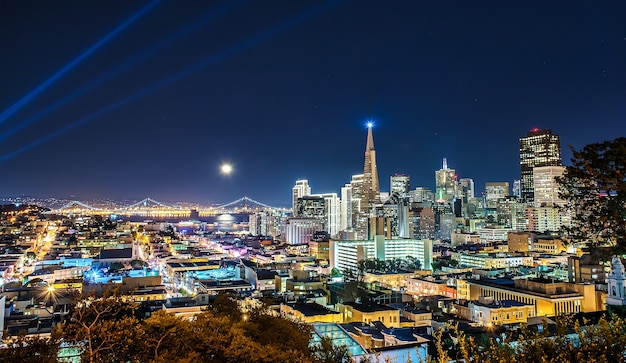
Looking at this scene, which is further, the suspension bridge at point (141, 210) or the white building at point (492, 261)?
the suspension bridge at point (141, 210)

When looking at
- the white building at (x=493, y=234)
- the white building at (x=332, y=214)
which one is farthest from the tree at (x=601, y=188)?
the white building at (x=332, y=214)

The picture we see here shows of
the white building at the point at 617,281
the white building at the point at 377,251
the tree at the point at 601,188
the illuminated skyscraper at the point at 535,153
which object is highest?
the illuminated skyscraper at the point at 535,153

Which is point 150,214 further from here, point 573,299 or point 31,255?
point 573,299

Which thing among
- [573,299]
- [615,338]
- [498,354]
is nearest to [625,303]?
[573,299]

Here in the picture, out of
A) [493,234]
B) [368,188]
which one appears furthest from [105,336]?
[368,188]

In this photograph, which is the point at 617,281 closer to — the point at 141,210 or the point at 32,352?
the point at 32,352

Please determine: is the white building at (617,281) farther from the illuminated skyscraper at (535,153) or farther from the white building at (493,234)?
the illuminated skyscraper at (535,153)

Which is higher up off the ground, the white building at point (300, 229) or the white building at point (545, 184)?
the white building at point (545, 184)
